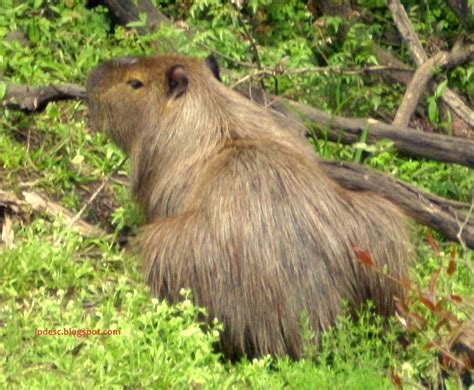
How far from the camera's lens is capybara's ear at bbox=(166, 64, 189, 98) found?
5.86 meters

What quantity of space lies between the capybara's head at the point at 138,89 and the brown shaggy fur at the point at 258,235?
181 millimetres

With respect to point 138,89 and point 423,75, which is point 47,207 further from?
point 423,75

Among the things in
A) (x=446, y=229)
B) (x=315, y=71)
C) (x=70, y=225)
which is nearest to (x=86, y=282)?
(x=70, y=225)

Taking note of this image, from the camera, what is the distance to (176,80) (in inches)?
231

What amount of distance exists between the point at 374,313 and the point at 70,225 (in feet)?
5.82

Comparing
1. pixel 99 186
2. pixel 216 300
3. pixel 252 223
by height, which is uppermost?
pixel 252 223

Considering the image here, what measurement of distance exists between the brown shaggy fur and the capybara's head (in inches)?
7.1

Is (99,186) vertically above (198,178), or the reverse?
(198,178)

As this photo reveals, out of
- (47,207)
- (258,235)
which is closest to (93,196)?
(47,207)

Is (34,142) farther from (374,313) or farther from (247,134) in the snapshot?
(374,313)

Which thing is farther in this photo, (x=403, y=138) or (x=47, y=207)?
(x=403, y=138)

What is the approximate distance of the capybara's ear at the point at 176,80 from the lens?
586 cm

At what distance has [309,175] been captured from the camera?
5367 millimetres

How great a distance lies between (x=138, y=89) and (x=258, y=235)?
1.32 meters
